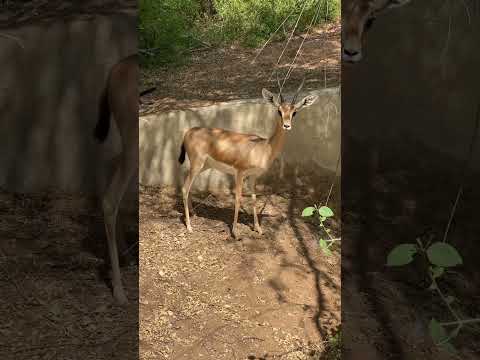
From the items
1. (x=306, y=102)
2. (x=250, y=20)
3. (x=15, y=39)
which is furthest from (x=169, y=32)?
(x=306, y=102)

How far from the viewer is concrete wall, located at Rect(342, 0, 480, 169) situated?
9.50ft

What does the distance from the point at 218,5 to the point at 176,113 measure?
706 mm

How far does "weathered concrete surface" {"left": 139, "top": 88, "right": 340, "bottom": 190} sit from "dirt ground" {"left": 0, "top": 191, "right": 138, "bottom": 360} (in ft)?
1.15

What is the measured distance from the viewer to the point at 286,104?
2.62 meters

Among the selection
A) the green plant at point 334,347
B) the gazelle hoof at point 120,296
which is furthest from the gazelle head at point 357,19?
the gazelle hoof at point 120,296

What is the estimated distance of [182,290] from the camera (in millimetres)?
2779

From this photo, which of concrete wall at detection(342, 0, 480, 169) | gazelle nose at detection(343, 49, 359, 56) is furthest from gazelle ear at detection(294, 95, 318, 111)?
concrete wall at detection(342, 0, 480, 169)

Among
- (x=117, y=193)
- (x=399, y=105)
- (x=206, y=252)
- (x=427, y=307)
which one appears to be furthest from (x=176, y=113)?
(x=427, y=307)

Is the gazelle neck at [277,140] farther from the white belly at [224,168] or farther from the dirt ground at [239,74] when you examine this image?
the dirt ground at [239,74]

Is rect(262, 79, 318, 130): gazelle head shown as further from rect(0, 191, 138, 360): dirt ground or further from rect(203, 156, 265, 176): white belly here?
rect(0, 191, 138, 360): dirt ground

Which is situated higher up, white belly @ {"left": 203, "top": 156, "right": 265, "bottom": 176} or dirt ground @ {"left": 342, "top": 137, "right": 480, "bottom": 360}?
white belly @ {"left": 203, "top": 156, "right": 265, "bottom": 176}

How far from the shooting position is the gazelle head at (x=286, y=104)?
2.60 metres

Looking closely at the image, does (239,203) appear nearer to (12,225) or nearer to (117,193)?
(117,193)

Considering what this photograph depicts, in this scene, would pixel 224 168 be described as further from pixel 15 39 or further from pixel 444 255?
pixel 444 255
